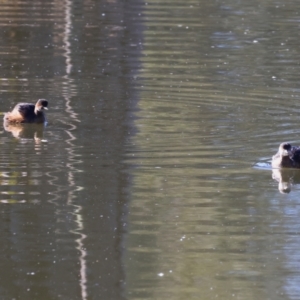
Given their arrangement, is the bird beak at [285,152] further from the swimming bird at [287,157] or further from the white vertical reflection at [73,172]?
the white vertical reflection at [73,172]

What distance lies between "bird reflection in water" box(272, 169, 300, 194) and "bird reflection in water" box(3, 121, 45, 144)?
114 inches

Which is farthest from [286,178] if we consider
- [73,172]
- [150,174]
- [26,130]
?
[26,130]

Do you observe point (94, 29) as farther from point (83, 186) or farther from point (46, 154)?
point (83, 186)

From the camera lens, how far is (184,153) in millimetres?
10570

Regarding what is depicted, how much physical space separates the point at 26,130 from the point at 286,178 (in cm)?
370

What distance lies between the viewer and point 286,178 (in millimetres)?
9844

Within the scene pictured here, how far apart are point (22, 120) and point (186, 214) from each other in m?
4.34

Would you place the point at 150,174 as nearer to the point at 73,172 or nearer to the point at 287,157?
the point at 73,172

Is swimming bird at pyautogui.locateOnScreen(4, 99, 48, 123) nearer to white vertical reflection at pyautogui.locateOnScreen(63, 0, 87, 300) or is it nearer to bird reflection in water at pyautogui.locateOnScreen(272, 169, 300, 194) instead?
white vertical reflection at pyautogui.locateOnScreen(63, 0, 87, 300)

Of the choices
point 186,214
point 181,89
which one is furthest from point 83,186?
point 181,89

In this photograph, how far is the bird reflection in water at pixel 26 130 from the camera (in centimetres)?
1165

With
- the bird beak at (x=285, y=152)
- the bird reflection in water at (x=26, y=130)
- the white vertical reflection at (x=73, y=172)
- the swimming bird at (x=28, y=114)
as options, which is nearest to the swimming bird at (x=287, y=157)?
the bird beak at (x=285, y=152)

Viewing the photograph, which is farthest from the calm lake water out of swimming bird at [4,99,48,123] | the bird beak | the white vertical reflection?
the bird beak

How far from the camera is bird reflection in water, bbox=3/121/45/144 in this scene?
11647 mm
